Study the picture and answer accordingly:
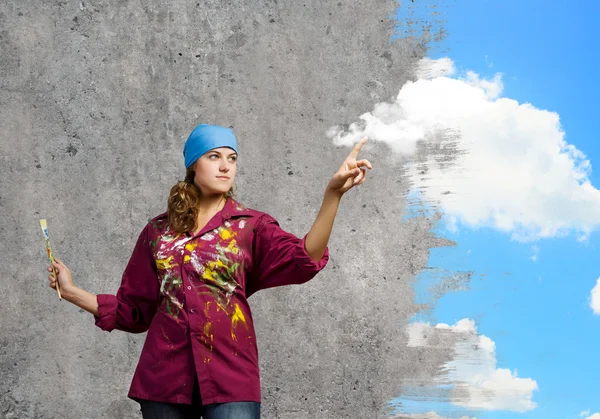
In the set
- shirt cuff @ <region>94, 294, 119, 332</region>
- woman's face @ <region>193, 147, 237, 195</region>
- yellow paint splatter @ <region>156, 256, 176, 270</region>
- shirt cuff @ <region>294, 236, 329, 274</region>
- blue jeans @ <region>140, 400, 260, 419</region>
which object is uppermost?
woman's face @ <region>193, 147, 237, 195</region>

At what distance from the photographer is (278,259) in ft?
7.32

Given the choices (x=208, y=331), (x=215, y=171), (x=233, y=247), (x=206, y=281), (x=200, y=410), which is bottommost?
(x=200, y=410)

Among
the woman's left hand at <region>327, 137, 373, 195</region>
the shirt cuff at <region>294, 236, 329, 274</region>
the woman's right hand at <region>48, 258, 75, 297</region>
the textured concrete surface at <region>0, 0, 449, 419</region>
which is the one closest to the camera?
the woman's left hand at <region>327, 137, 373, 195</region>

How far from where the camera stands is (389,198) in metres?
3.71

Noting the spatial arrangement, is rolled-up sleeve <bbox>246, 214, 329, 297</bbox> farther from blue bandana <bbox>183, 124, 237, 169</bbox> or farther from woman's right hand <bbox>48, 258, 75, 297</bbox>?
woman's right hand <bbox>48, 258, 75, 297</bbox>

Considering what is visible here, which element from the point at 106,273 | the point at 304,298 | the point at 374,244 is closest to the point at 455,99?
the point at 374,244

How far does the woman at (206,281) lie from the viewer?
213cm

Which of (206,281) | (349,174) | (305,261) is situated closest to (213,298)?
(206,281)

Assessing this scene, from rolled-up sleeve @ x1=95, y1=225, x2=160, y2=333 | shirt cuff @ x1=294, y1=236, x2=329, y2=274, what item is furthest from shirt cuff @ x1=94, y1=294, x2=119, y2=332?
shirt cuff @ x1=294, y1=236, x2=329, y2=274

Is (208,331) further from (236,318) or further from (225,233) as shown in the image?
(225,233)

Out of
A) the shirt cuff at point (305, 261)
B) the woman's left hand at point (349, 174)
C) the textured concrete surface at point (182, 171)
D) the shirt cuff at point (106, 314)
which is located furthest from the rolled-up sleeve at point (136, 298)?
the textured concrete surface at point (182, 171)

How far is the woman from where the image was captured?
2133 mm

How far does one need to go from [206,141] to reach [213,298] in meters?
0.47

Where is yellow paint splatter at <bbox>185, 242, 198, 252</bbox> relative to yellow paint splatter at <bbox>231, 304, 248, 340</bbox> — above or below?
above
